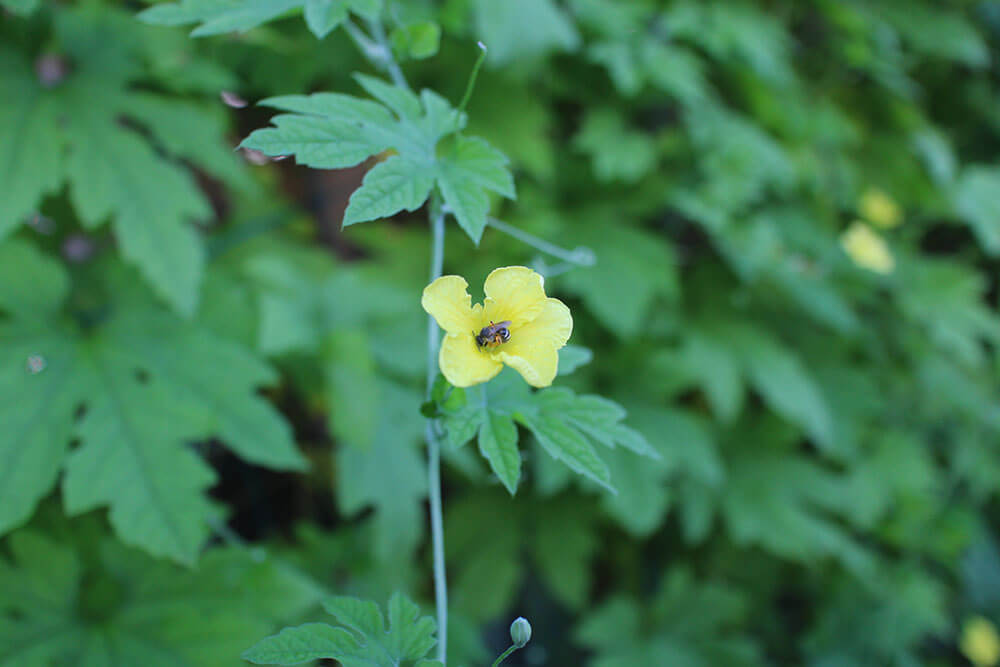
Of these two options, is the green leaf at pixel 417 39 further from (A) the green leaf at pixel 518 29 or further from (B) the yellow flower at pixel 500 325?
(A) the green leaf at pixel 518 29

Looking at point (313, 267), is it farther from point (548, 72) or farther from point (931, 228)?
point (931, 228)

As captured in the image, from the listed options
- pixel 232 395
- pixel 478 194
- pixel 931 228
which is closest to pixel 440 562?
pixel 478 194

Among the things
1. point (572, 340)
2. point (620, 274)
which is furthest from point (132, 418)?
point (620, 274)

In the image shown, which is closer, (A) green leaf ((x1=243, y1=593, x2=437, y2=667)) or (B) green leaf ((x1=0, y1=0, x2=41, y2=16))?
(A) green leaf ((x1=243, y1=593, x2=437, y2=667))

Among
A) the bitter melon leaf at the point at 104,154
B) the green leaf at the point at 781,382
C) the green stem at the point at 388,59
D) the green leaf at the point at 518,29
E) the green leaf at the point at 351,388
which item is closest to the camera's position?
the green stem at the point at 388,59

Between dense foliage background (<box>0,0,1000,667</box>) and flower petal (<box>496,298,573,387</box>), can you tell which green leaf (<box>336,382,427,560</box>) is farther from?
flower petal (<box>496,298,573,387</box>)

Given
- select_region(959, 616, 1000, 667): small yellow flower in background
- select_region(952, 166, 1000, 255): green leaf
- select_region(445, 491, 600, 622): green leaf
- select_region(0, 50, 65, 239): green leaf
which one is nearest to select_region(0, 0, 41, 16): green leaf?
select_region(0, 50, 65, 239): green leaf

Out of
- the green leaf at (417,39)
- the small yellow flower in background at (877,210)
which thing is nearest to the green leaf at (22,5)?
the green leaf at (417,39)
